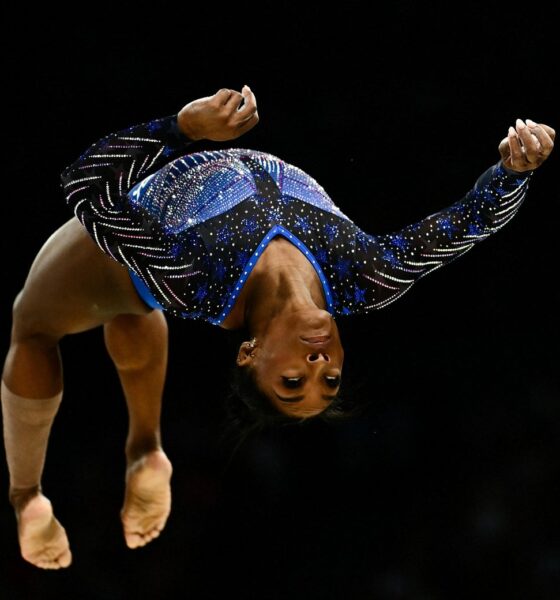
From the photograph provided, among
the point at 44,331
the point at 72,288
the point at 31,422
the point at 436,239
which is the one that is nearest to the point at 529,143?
the point at 436,239

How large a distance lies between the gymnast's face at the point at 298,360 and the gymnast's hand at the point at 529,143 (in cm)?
43

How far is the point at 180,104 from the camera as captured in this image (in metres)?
2.97

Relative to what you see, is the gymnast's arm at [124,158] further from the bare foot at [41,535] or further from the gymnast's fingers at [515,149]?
the bare foot at [41,535]

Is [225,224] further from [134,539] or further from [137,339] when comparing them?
[134,539]

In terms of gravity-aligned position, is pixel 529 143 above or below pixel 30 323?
above

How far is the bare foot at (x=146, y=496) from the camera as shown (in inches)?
105

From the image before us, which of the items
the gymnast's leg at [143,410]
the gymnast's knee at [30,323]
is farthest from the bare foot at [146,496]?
the gymnast's knee at [30,323]

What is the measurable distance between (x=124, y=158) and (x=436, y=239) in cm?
63

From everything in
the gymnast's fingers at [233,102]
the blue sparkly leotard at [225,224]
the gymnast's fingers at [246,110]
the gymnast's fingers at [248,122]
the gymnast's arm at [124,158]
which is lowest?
the blue sparkly leotard at [225,224]

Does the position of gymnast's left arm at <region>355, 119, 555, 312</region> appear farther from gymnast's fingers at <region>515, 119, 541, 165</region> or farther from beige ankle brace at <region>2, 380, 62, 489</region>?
beige ankle brace at <region>2, 380, 62, 489</region>

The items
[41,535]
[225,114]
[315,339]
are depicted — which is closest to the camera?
[225,114]

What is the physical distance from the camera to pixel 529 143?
2.08 m

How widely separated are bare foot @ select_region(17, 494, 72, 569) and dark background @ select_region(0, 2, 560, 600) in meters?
0.73

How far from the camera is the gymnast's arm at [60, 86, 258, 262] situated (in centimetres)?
192
